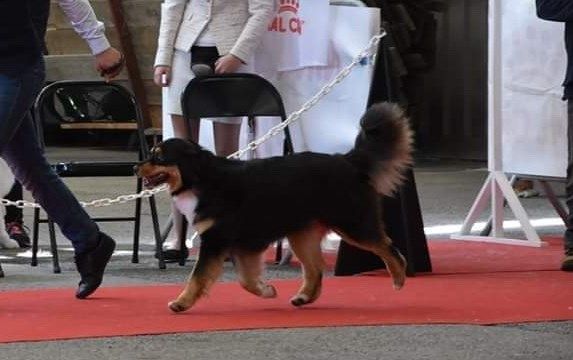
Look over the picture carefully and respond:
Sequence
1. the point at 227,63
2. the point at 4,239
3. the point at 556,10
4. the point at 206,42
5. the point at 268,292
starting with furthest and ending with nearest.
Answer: the point at 4,239, the point at 206,42, the point at 227,63, the point at 556,10, the point at 268,292

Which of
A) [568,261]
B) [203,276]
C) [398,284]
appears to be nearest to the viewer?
[203,276]

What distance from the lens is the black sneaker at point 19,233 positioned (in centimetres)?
845

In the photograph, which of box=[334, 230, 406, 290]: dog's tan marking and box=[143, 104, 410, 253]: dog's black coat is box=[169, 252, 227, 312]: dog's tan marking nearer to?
box=[143, 104, 410, 253]: dog's black coat

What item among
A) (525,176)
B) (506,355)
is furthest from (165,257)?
(506,355)

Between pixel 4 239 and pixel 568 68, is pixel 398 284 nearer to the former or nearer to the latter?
pixel 568 68

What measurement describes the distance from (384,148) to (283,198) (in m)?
0.57

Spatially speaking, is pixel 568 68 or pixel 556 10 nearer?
pixel 556 10

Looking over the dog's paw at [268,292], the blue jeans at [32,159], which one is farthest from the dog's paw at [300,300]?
the blue jeans at [32,159]

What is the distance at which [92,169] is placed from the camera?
25.0ft

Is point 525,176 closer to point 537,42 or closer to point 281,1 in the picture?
point 537,42

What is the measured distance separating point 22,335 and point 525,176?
13.3ft

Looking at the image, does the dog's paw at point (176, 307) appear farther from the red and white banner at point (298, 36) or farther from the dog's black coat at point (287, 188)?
the red and white banner at point (298, 36)

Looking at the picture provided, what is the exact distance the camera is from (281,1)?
7.77 meters

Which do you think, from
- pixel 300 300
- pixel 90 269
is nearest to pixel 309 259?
pixel 300 300
